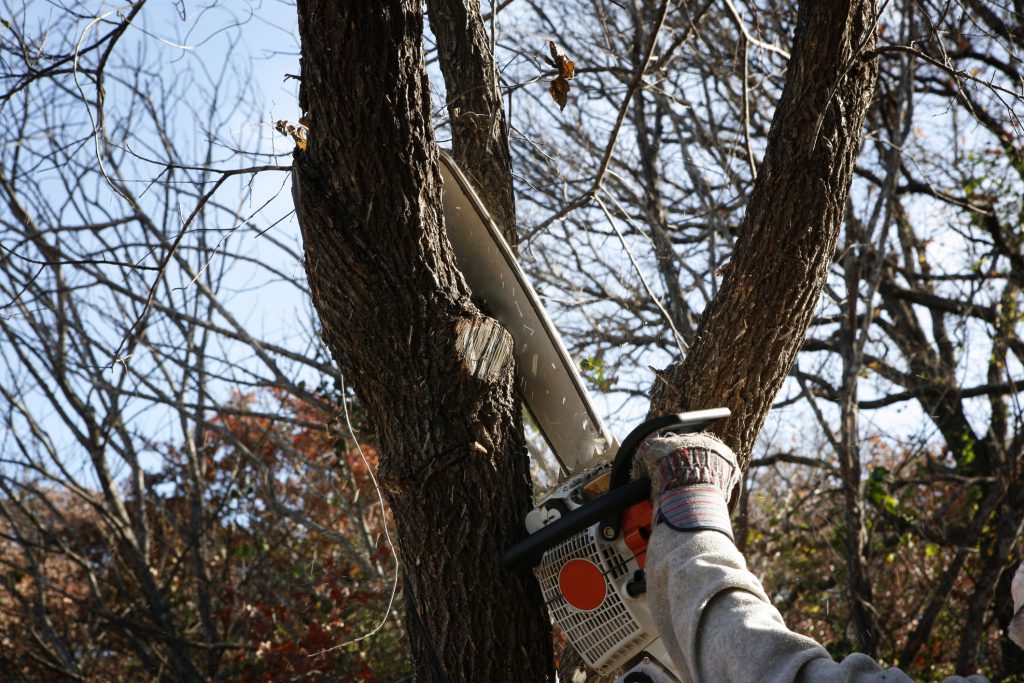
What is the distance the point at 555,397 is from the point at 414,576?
606 millimetres

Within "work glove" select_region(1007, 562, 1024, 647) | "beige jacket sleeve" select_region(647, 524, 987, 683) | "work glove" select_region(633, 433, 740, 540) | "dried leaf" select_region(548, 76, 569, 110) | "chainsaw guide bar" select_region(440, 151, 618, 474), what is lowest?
"work glove" select_region(1007, 562, 1024, 647)

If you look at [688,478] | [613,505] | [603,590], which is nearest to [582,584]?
[603,590]

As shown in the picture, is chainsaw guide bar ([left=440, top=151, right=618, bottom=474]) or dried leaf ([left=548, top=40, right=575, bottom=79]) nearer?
chainsaw guide bar ([left=440, top=151, right=618, bottom=474])

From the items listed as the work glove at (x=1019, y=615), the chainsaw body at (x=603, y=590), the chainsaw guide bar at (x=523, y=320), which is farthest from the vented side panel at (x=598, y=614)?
the work glove at (x=1019, y=615)

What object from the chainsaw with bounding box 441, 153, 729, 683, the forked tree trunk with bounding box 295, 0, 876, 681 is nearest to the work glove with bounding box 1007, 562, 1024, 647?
the chainsaw with bounding box 441, 153, 729, 683

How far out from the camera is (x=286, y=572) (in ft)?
22.8

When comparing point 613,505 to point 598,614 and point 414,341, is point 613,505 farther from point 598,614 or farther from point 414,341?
point 414,341

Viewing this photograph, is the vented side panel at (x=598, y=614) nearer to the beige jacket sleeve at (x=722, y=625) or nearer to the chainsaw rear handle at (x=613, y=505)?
the chainsaw rear handle at (x=613, y=505)

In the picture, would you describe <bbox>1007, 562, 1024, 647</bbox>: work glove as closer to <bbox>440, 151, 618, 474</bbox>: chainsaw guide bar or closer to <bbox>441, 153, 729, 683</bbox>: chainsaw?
<bbox>441, 153, 729, 683</bbox>: chainsaw

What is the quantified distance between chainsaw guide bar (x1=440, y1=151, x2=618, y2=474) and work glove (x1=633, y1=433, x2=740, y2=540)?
0.46 meters

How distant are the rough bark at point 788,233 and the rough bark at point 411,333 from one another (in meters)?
0.88

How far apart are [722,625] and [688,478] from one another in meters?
0.30

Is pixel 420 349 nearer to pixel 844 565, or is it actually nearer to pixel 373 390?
pixel 373 390

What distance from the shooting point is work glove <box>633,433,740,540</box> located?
1542 millimetres
